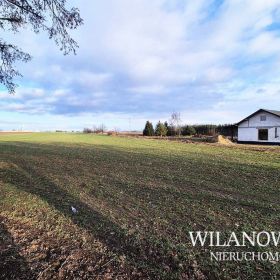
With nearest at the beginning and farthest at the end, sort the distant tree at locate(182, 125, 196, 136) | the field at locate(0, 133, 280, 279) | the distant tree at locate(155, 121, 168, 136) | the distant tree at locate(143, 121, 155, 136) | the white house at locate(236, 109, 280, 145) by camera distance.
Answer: the field at locate(0, 133, 280, 279) → the white house at locate(236, 109, 280, 145) → the distant tree at locate(182, 125, 196, 136) → the distant tree at locate(155, 121, 168, 136) → the distant tree at locate(143, 121, 155, 136)

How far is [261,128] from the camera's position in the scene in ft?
109

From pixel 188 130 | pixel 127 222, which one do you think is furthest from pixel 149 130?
pixel 127 222

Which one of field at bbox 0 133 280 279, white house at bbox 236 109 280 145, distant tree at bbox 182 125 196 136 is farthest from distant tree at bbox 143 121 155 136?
field at bbox 0 133 280 279

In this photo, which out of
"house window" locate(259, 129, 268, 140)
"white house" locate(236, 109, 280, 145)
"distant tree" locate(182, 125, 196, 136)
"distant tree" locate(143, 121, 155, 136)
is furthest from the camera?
"distant tree" locate(143, 121, 155, 136)

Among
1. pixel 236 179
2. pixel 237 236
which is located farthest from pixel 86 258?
pixel 236 179

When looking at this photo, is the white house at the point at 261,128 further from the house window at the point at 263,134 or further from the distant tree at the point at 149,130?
the distant tree at the point at 149,130

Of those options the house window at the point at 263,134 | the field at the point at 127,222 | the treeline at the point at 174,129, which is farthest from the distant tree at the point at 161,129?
the field at the point at 127,222

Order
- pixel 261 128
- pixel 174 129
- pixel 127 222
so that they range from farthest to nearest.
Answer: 1. pixel 174 129
2. pixel 261 128
3. pixel 127 222

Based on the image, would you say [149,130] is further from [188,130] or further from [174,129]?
[188,130]

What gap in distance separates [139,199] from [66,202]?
1.60 metres

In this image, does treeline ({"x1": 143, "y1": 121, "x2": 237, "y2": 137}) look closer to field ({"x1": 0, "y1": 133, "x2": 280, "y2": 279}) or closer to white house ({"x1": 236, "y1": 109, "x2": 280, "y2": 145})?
white house ({"x1": 236, "y1": 109, "x2": 280, "y2": 145})

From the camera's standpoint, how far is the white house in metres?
31.6

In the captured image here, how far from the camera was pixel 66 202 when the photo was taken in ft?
18.5

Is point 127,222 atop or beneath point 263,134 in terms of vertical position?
beneath
